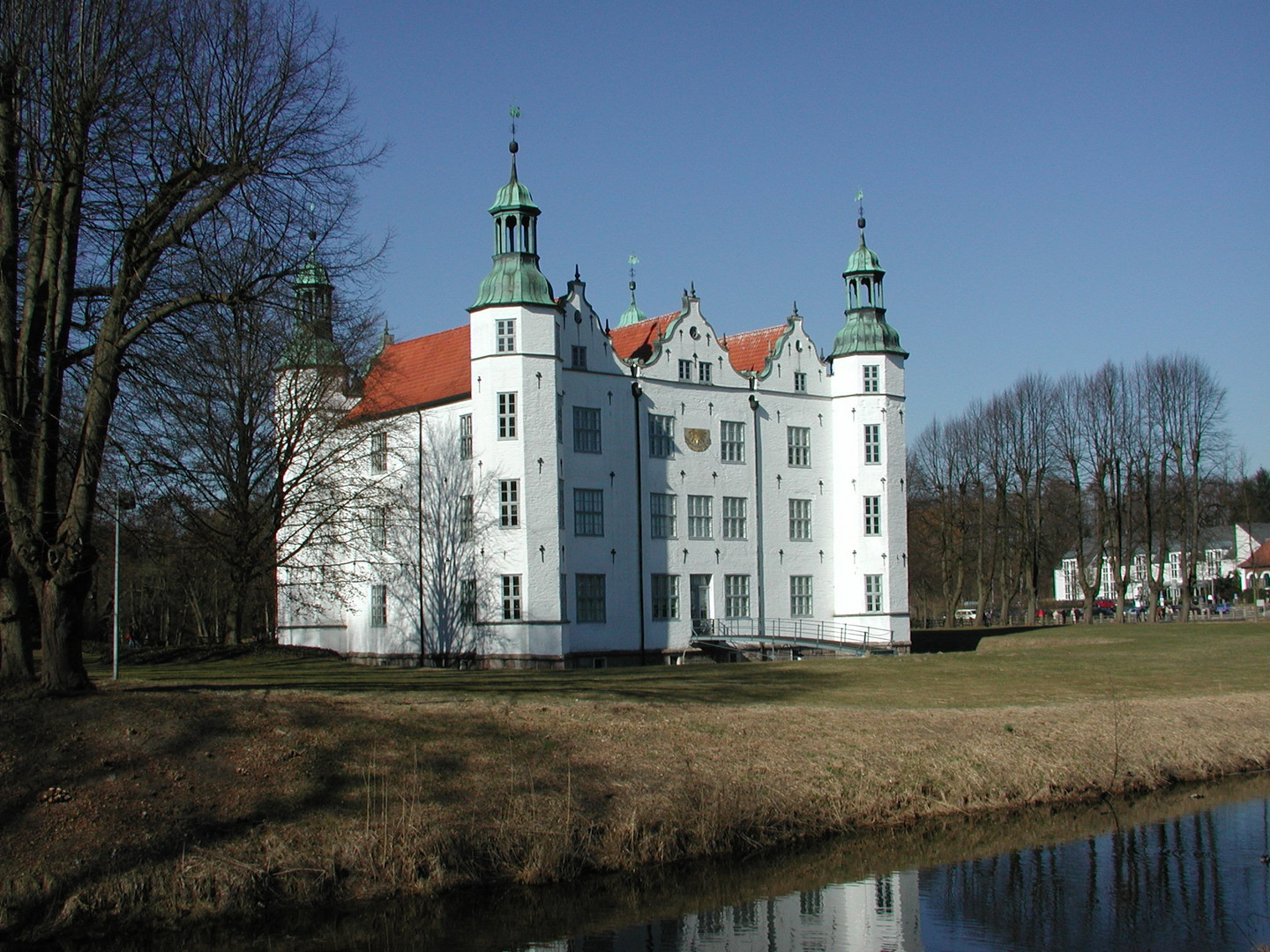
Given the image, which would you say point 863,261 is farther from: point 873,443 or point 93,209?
point 93,209

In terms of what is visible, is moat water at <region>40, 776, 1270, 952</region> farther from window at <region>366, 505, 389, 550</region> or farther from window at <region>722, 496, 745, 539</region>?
window at <region>722, 496, 745, 539</region>

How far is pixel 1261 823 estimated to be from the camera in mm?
18953

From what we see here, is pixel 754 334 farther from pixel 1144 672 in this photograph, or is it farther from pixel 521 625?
pixel 1144 672

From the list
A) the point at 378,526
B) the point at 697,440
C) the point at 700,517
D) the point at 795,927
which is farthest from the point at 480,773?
the point at 697,440

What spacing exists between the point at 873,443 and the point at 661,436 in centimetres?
822

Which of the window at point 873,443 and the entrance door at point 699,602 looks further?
the window at point 873,443

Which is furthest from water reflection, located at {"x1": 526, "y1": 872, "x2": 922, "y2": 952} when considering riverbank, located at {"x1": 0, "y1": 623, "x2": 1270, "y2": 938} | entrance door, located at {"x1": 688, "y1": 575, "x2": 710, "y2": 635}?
entrance door, located at {"x1": 688, "y1": 575, "x2": 710, "y2": 635}

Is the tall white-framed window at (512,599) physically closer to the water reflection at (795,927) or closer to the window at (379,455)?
the window at (379,455)

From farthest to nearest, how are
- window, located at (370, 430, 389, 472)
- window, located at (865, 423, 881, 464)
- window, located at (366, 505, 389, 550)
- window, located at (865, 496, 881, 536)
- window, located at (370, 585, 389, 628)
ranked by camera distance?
1. window, located at (865, 423, 881, 464)
2. window, located at (865, 496, 881, 536)
3. window, located at (370, 585, 389, 628)
4. window, located at (370, 430, 389, 472)
5. window, located at (366, 505, 389, 550)

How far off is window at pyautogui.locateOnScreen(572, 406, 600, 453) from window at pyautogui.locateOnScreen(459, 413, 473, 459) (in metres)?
3.14

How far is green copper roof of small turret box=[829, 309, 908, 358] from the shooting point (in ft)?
150

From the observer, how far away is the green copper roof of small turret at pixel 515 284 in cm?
3856

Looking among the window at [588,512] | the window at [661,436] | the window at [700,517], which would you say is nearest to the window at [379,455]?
the window at [588,512]

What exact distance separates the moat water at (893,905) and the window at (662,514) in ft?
78.4
